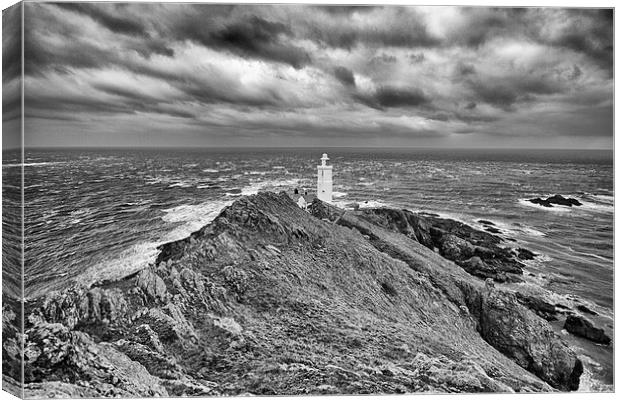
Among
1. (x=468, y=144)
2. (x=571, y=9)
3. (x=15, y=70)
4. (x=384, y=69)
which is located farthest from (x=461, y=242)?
(x=15, y=70)

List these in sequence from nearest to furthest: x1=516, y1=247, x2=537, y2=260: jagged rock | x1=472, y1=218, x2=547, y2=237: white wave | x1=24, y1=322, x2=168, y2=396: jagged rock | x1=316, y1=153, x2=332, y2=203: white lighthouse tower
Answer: x1=24, y1=322, x2=168, y2=396: jagged rock, x1=516, y1=247, x2=537, y2=260: jagged rock, x1=472, y1=218, x2=547, y2=237: white wave, x1=316, y1=153, x2=332, y2=203: white lighthouse tower

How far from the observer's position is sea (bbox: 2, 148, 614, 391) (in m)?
9.52

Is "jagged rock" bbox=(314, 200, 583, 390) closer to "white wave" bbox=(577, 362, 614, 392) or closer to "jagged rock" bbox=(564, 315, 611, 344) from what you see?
"white wave" bbox=(577, 362, 614, 392)

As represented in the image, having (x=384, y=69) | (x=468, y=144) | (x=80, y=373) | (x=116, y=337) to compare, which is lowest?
(x=80, y=373)

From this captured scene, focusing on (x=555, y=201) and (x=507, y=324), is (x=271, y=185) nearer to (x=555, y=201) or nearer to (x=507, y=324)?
(x=507, y=324)

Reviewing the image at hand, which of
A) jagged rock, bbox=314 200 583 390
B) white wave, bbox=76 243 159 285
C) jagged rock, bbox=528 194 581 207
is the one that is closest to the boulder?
jagged rock, bbox=314 200 583 390

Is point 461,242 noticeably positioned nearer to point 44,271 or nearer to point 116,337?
point 116,337

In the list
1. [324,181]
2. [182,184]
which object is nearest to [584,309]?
[324,181]

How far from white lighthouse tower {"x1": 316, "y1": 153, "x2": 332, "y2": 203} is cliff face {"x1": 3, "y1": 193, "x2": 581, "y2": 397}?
0.41 m

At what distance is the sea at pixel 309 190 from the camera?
952cm

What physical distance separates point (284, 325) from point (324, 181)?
3.64 m

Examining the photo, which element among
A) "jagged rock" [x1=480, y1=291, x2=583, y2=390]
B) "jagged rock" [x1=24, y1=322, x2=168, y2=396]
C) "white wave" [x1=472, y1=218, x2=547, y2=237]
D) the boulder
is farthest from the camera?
"white wave" [x1=472, y1=218, x2=547, y2=237]

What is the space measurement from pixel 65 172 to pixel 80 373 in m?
3.82

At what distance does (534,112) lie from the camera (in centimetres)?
1124
